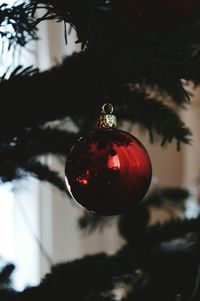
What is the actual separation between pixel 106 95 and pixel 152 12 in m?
0.13

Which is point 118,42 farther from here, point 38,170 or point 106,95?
point 38,170

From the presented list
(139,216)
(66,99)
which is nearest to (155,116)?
(66,99)

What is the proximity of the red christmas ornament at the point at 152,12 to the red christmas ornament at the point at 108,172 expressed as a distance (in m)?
0.14

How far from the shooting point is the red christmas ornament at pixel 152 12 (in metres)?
0.45

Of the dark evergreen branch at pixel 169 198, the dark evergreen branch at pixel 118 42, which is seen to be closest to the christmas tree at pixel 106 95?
the dark evergreen branch at pixel 118 42

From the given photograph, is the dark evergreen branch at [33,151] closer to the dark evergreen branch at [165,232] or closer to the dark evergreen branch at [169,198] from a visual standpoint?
the dark evergreen branch at [165,232]

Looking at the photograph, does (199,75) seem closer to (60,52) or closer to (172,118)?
(172,118)

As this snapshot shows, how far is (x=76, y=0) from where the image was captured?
14.0 inches

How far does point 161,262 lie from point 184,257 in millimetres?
35

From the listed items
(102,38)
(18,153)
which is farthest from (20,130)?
(102,38)

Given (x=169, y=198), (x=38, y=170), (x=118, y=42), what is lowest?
(x=169, y=198)

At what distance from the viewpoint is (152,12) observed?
1.55 feet

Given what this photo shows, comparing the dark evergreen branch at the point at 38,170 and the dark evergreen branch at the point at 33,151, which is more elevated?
the dark evergreen branch at the point at 33,151

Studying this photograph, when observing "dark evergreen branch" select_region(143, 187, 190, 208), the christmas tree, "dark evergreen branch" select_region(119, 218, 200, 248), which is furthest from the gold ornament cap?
"dark evergreen branch" select_region(143, 187, 190, 208)
